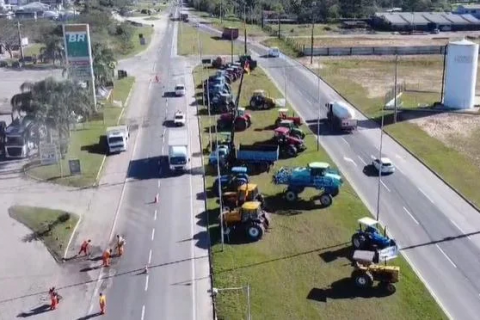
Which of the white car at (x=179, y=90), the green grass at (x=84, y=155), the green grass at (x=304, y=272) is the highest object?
the white car at (x=179, y=90)

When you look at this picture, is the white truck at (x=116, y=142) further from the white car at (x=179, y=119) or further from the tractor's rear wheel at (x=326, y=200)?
the tractor's rear wheel at (x=326, y=200)

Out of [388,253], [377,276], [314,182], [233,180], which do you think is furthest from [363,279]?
[233,180]

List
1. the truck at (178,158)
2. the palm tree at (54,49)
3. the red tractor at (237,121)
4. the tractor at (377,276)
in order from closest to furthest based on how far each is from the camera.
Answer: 1. the tractor at (377,276)
2. the truck at (178,158)
3. the red tractor at (237,121)
4. the palm tree at (54,49)

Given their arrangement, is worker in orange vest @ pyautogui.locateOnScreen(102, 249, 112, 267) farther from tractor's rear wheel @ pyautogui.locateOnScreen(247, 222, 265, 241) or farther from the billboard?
the billboard

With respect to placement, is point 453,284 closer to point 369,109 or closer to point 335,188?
point 335,188

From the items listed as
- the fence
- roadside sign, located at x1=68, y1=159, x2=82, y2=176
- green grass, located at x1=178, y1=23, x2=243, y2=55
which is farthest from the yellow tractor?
green grass, located at x1=178, y1=23, x2=243, y2=55

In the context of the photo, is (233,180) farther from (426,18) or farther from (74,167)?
(426,18)

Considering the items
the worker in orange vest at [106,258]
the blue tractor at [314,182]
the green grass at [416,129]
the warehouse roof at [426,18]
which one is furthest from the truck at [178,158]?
the warehouse roof at [426,18]
